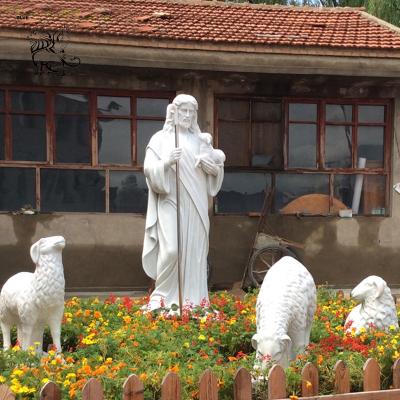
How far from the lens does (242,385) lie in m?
4.21

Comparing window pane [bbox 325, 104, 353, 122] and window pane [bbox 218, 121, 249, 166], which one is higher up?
window pane [bbox 325, 104, 353, 122]

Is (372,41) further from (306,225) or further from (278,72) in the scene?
(306,225)

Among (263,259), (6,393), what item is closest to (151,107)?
(263,259)

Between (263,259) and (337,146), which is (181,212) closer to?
(263,259)

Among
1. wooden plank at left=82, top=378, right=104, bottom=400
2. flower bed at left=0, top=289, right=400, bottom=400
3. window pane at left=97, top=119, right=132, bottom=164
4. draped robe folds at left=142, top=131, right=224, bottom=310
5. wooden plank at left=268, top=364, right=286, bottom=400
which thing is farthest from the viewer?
window pane at left=97, top=119, right=132, bottom=164

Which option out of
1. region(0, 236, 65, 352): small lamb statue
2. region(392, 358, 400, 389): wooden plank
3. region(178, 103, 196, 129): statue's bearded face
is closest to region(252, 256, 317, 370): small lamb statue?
region(392, 358, 400, 389): wooden plank

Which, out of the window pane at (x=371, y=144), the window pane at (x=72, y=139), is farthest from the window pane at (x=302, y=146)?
the window pane at (x=72, y=139)

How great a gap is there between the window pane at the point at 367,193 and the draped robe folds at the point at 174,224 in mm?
5872

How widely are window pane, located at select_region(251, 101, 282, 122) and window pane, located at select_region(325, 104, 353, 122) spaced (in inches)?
34.8

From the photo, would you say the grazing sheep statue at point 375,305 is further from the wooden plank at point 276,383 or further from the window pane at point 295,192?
the window pane at point 295,192

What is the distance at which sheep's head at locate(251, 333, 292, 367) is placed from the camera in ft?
15.1

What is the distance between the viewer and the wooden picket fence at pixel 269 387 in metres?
3.86

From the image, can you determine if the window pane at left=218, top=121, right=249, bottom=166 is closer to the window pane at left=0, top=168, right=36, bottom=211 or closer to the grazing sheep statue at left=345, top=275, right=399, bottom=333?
the window pane at left=0, top=168, right=36, bottom=211

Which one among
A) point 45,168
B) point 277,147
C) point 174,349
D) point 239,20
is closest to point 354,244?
point 277,147
